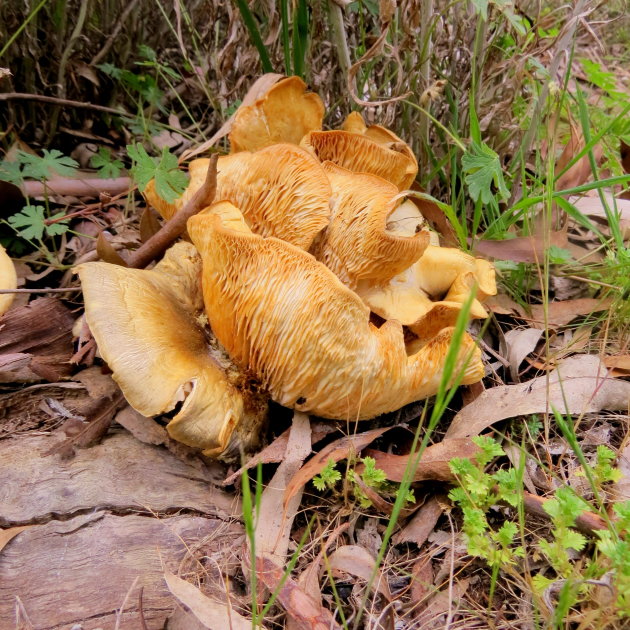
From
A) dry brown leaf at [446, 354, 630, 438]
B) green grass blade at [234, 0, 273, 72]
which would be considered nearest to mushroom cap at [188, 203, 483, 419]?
dry brown leaf at [446, 354, 630, 438]

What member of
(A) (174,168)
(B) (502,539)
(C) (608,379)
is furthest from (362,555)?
(A) (174,168)

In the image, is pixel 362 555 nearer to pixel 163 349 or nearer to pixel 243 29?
pixel 163 349

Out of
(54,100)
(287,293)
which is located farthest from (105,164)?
(287,293)

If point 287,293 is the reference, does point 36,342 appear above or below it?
below

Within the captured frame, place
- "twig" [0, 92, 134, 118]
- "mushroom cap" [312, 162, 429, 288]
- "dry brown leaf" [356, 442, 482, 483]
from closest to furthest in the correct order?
"dry brown leaf" [356, 442, 482, 483]
"mushroom cap" [312, 162, 429, 288]
"twig" [0, 92, 134, 118]

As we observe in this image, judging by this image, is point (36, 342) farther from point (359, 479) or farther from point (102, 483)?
point (359, 479)

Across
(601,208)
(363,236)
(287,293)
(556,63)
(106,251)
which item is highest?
(556,63)

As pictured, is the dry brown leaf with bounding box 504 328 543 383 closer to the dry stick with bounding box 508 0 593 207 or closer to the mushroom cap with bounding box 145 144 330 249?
the dry stick with bounding box 508 0 593 207
